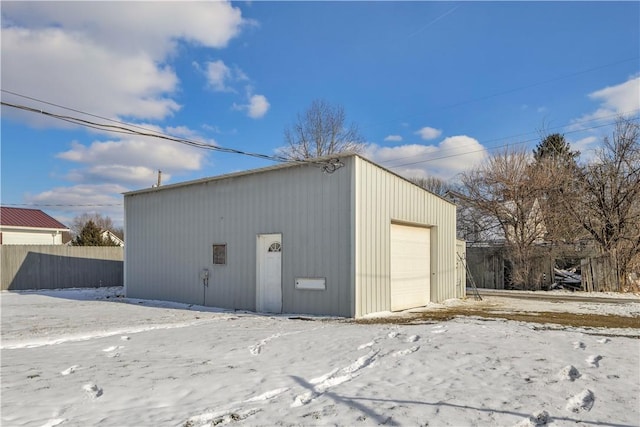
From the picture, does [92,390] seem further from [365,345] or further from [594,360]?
[594,360]

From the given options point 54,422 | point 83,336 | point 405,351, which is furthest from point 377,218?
point 54,422

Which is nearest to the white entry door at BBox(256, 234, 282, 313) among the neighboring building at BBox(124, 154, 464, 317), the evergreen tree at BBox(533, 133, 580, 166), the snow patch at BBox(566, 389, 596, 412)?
the neighboring building at BBox(124, 154, 464, 317)

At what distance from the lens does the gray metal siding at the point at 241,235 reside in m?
9.77

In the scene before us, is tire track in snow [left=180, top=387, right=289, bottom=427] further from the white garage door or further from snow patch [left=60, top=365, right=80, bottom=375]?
the white garage door

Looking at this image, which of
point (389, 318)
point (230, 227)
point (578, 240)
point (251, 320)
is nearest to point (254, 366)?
point (251, 320)

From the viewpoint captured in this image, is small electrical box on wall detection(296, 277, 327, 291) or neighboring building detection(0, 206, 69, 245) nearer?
small electrical box on wall detection(296, 277, 327, 291)

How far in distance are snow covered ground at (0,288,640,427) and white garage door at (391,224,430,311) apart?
315 centimetres

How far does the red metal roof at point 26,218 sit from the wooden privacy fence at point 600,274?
107 ft

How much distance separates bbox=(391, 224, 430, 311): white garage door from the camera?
36.7 feet

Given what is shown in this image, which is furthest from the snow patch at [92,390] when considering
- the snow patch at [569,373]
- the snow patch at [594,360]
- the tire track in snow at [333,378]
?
the snow patch at [594,360]

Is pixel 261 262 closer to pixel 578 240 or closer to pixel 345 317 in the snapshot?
pixel 345 317

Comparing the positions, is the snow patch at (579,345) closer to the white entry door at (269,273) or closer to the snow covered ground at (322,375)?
the snow covered ground at (322,375)

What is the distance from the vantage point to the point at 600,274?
17359 millimetres

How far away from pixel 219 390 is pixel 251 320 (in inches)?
197
